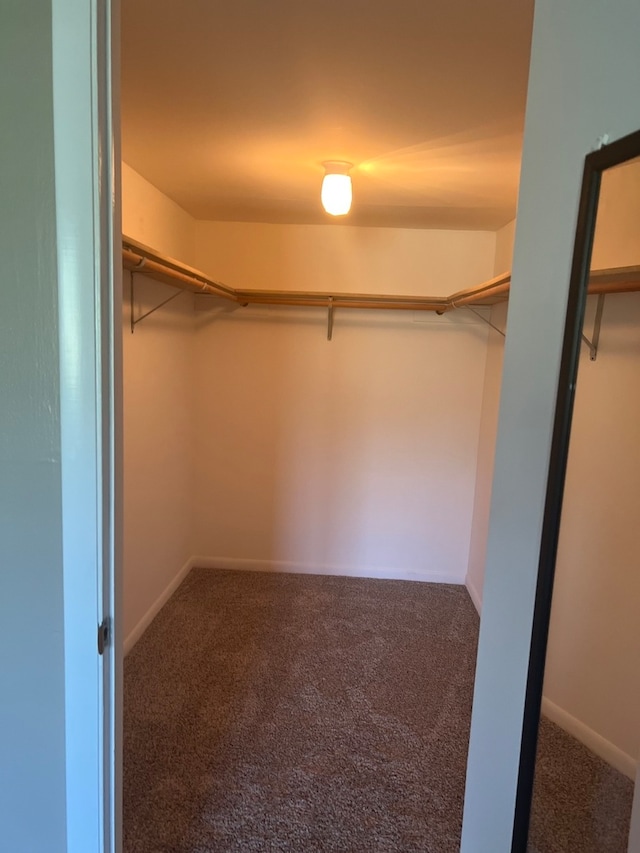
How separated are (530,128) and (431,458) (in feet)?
9.62

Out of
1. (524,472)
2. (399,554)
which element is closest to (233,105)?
(524,472)

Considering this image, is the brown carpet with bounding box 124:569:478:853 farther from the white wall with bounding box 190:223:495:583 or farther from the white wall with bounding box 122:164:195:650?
the white wall with bounding box 190:223:495:583

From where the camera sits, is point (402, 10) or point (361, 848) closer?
point (402, 10)

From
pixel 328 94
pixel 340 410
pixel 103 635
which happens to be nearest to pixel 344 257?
pixel 340 410

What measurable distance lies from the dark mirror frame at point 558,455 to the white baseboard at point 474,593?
258 cm

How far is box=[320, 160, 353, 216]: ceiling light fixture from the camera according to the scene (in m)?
2.35

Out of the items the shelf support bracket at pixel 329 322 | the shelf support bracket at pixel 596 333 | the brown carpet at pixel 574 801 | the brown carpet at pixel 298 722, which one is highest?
the shelf support bracket at pixel 329 322

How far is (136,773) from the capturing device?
205 cm

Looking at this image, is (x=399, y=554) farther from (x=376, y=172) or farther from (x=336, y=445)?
(x=376, y=172)

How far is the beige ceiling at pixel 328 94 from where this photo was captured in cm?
130

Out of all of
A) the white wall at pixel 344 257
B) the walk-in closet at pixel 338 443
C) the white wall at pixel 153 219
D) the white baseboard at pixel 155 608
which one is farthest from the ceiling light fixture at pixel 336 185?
Result: the white baseboard at pixel 155 608

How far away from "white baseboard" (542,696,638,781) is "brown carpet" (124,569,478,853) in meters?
1.00

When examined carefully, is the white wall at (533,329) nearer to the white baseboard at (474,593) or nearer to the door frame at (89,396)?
the door frame at (89,396)

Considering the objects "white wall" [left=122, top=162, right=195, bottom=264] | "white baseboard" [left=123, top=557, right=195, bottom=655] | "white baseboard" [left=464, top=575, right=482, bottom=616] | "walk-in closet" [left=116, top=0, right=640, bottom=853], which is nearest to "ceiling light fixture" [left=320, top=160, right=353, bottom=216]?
"walk-in closet" [left=116, top=0, right=640, bottom=853]
